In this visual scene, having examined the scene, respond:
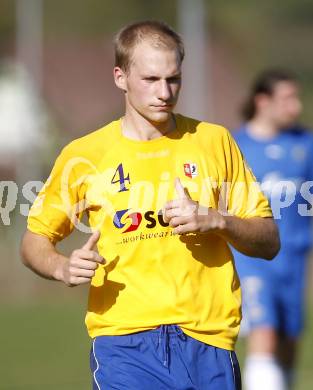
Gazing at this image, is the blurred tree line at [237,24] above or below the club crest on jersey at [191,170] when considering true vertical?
above

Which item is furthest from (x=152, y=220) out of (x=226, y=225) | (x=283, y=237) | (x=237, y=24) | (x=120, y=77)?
(x=237, y=24)

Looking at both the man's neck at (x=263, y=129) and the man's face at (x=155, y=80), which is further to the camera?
the man's neck at (x=263, y=129)

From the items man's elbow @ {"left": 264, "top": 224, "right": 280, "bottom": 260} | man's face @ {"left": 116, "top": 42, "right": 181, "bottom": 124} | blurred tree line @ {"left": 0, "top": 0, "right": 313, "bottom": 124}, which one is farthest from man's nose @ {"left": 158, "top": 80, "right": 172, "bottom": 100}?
blurred tree line @ {"left": 0, "top": 0, "right": 313, "bottom": 124}

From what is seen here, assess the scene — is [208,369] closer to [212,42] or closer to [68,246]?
[68,246]

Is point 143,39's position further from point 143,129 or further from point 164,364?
point 164,364

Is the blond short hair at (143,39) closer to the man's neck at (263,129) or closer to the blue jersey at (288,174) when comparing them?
the blue jersey at (288,174)

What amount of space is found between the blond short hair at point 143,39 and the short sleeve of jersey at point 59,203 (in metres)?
0.43

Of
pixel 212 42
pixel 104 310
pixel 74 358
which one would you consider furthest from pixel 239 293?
pixel 212 42

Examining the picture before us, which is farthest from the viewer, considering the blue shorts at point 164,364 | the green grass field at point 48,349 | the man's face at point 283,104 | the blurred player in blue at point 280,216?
the green grass field at point 48,349

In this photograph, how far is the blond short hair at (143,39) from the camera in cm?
430

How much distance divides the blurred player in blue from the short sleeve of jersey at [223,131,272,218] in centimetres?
327

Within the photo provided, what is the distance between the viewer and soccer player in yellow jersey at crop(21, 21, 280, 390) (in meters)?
4.22

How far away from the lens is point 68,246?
56.5 feet

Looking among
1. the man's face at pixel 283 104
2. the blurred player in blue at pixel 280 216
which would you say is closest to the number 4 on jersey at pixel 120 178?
the blurred player in blue at pixel 280 216
